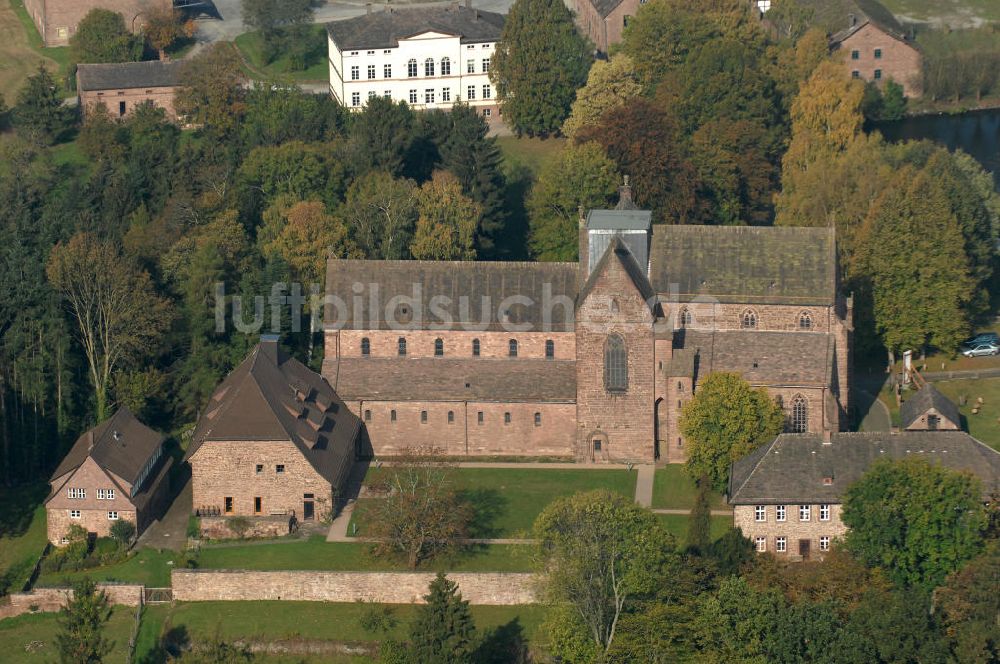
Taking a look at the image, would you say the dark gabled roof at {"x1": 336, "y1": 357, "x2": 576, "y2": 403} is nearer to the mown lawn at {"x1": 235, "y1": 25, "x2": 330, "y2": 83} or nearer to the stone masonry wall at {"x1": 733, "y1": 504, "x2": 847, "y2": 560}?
the stone masonry wall at {"x1": 733, "y1": 504, "x2": 847, "y2": 560}

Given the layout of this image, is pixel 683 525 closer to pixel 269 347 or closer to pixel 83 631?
pixel 269 347

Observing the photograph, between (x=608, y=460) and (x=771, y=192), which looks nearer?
(x=608, y=460)

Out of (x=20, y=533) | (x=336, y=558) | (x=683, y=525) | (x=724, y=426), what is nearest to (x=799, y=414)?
(x=724, y=426)

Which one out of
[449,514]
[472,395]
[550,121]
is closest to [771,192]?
[550,121]

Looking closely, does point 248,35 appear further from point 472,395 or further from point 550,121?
point 472,395

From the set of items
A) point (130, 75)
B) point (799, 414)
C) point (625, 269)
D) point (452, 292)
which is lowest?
point (799, 414)

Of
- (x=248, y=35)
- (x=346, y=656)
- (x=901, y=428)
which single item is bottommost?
(x=346, y=656)

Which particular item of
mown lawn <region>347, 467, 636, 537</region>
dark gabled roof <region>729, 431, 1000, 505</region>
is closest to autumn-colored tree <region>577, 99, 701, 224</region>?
mown lawn <region>347, 467, 636, 537</region>
